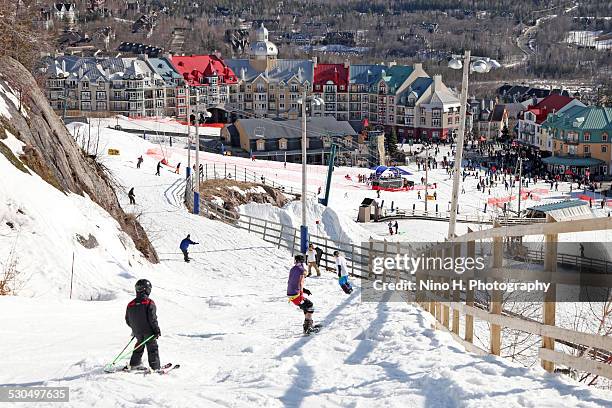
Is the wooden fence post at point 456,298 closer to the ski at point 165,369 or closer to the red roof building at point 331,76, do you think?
the ski at point 165,369

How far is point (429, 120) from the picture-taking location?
3826 inches

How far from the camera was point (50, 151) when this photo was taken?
18578 mm

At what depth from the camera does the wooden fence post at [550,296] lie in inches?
290

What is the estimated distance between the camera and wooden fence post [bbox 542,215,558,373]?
24.2 ft

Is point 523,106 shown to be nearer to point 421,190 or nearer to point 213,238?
point 421,190

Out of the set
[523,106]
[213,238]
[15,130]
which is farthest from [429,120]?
[15,130]

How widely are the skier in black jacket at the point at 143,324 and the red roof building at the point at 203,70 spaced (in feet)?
302

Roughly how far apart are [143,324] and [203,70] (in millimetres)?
95322

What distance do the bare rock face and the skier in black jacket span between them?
9321 mm

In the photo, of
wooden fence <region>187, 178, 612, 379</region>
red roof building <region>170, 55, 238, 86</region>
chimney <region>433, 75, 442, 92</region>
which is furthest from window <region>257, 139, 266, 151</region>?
wooden fence <region>187, 178, 612, 379</region>

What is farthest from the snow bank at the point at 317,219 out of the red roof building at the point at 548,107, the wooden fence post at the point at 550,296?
the red roof building at the point at 548,107

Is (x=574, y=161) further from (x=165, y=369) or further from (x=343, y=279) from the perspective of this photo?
(x=165, y=369)

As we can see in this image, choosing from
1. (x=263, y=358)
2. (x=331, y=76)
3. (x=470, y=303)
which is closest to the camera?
(x=263, y=358)

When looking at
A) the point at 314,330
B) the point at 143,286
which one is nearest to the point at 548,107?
the point at 314,330
